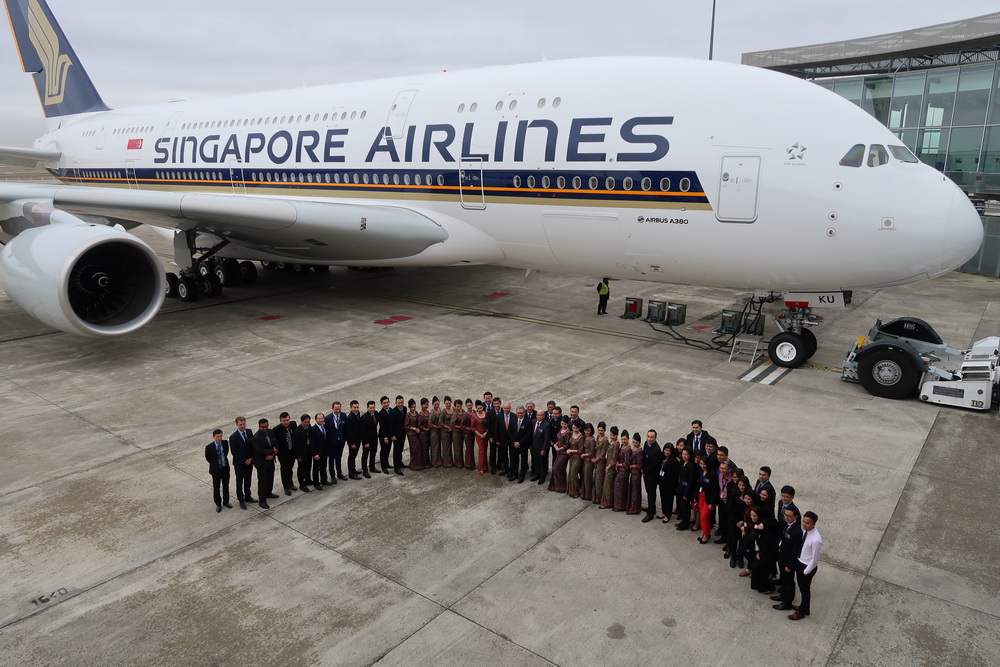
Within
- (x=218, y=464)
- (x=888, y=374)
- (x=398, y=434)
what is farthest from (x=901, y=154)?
(x=218, y=464)

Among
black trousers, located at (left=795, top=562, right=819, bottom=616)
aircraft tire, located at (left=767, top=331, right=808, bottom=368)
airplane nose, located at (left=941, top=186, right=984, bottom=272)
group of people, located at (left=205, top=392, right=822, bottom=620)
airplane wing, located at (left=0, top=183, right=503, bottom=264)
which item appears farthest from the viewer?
airplane wing, located at (left=0, top=183, right=503, bottom=264)

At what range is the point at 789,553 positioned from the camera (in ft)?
17.3

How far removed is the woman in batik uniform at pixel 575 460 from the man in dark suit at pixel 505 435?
72 centimetres

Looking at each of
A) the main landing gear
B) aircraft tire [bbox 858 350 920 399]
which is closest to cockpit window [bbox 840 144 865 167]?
aircraft tire [bbox 858 350 920 399]

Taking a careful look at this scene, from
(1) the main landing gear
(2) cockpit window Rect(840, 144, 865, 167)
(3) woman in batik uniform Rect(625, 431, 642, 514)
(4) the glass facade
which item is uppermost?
(4) the glass facade

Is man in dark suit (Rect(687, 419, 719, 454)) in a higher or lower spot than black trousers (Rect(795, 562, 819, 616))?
higher

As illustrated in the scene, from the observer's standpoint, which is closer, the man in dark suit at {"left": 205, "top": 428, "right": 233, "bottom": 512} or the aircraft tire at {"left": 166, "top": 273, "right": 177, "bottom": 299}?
the man in dark suit at {"left": 205, "top": 428, "right": 233, "bottom": 512}

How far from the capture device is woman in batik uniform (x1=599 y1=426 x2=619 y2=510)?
22.6 ft

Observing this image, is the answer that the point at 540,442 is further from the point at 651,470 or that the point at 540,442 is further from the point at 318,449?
the point at 318,449

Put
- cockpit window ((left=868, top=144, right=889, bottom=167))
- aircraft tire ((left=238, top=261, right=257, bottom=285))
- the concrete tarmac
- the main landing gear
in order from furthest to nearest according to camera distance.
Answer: aircraft tire ((left=238, top=261, right=257, bottom=285)) → the main landing gear → cockpit window ((left=868, top=144, right=889, bottom=167)) → the concrete tarmac

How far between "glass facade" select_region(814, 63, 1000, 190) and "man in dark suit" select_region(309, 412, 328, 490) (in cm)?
2902

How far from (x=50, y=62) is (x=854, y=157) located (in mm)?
25664

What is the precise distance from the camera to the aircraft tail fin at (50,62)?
21609mm

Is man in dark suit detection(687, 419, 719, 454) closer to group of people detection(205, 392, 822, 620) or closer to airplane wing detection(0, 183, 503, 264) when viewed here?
group of people detection(205, 392, 822, 620)
